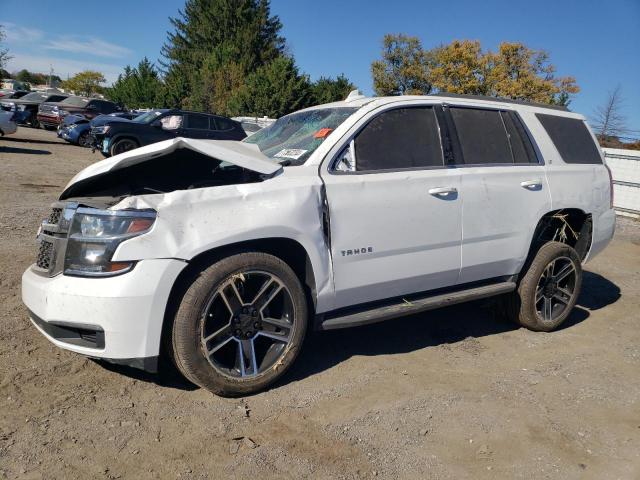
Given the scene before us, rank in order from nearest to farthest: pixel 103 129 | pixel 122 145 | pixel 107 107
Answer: pixel 103 129, pixel 122 145, pixel 107 107

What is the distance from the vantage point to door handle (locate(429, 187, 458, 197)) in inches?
151

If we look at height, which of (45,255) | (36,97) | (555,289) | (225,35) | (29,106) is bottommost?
(555,289)

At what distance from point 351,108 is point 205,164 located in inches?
47.1

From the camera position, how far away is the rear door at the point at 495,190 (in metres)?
4.11

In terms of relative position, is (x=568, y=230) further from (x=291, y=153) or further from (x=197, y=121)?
(x=197, y=121)

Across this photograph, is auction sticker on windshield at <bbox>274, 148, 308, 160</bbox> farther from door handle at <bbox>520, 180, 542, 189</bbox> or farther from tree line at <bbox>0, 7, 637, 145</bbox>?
tree line at <bbox>0, 7, 637, 145</bbox>

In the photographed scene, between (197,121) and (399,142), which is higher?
(197,121)

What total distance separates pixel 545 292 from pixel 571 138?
150cm

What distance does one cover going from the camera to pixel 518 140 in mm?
4621

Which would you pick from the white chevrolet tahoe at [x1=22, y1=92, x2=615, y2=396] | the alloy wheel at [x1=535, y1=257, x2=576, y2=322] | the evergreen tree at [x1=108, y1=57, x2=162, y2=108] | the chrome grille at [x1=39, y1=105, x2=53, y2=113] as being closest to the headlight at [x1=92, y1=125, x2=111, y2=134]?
the white chevrolet tahoe at [x1=22, y1=92, x2=615, y2=396]

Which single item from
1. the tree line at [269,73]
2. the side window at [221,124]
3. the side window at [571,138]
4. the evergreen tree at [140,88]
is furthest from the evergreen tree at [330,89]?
the side window at [571,138]

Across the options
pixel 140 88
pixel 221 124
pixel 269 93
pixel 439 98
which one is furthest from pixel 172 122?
pixel 140 88

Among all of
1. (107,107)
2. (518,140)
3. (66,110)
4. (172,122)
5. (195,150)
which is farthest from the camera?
(107,107)

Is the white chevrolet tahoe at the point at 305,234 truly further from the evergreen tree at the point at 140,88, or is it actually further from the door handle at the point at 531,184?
the evergreen tree at the point at 140,88
